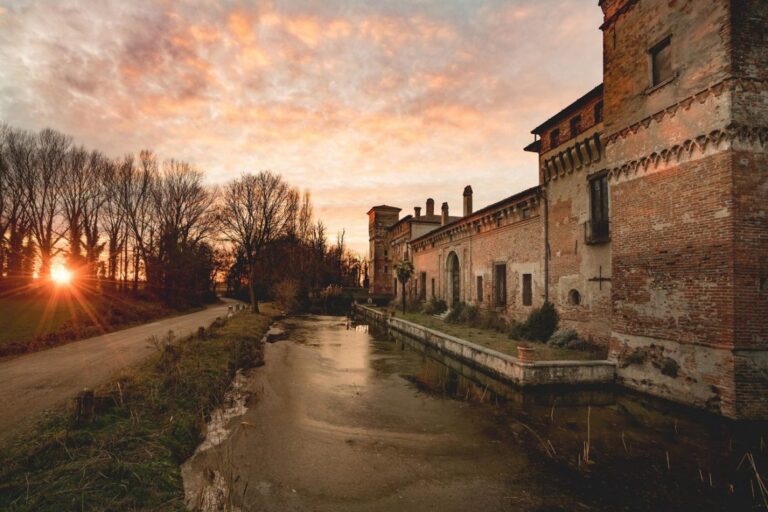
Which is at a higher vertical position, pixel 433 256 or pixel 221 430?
pixel 433 256

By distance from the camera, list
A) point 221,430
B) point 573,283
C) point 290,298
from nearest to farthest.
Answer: point 221,430 → point 573,283 → point 290,298

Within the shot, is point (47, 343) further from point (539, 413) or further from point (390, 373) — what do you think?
point (539, 413)

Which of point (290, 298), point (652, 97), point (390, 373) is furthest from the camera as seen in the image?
point (290, 298)

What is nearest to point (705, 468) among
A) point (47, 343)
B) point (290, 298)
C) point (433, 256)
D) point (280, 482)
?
point (280, 482)

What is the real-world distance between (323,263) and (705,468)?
149 ft

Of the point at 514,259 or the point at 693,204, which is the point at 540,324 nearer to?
the point at 514,259

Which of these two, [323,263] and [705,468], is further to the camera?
[323,263]

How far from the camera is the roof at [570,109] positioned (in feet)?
44.1

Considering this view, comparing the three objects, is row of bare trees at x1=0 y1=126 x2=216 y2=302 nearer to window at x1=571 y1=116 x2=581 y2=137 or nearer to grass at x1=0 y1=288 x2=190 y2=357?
grass at x1=0 y1=288 x2=190 y2=357

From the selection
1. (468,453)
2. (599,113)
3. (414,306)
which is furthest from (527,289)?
(414,306)

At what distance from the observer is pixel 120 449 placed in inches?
217

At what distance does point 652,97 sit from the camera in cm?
981

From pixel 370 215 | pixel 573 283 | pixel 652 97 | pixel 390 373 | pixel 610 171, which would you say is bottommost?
pixel 390 373

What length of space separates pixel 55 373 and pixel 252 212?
859 inches
